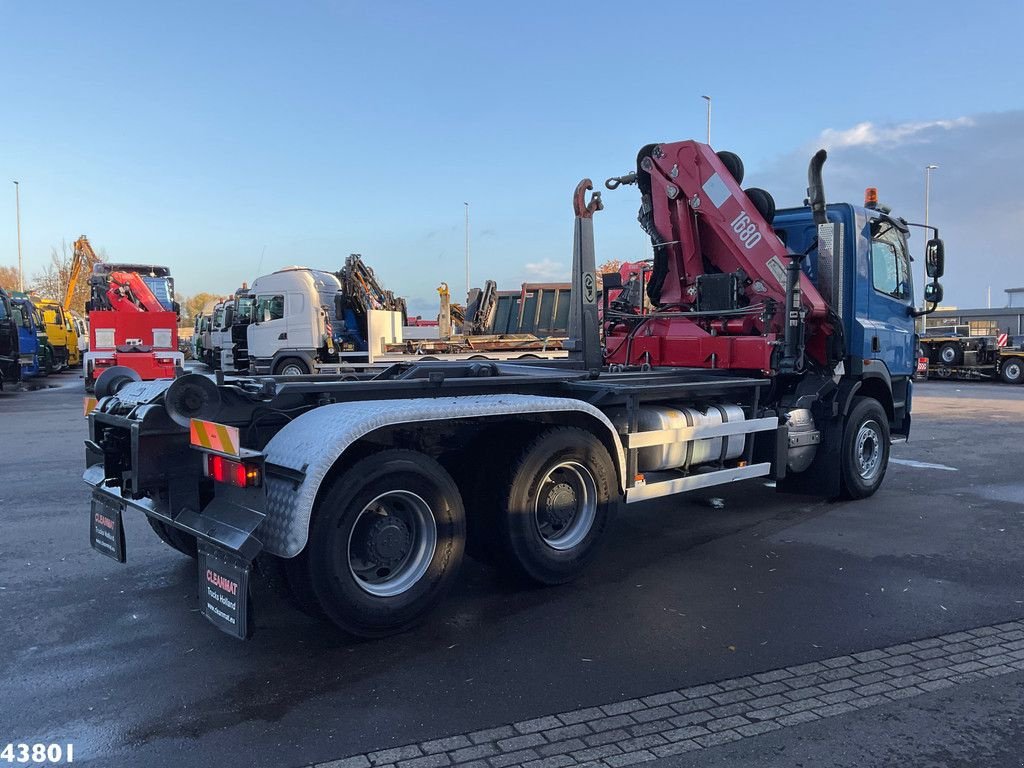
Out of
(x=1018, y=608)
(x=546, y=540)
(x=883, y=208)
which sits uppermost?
Result: (x=883, y=208)

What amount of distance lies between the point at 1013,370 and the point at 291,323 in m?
24.5

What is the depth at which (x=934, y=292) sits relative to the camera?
8.24 meters

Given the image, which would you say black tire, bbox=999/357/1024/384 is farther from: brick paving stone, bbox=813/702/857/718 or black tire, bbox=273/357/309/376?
brick paving stone, bbox=813/702/857/718

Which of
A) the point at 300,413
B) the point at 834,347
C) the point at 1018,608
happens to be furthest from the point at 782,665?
the point at 834,347

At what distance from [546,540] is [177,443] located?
2368mm

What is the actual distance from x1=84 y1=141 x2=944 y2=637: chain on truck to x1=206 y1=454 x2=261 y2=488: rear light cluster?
1cm

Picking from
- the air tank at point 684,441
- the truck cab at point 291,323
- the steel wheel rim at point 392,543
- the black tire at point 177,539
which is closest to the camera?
the steel wheel rim at point 392,543

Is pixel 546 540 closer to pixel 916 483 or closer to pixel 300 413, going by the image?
pixel 300 413

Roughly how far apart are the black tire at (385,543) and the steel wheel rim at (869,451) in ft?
16.5

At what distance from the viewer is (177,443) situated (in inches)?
167

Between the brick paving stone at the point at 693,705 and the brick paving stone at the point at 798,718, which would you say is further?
the brick paving stone at the point at 693,705

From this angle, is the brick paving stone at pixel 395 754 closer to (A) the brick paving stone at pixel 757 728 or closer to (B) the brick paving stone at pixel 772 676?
(A) the brick paving stone at pixel 757 728

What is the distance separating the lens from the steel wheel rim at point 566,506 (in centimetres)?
507

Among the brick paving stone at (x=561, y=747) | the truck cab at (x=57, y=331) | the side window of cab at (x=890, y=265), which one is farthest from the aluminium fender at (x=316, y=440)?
the truck cab at (x=57, y=331)
